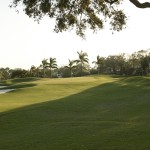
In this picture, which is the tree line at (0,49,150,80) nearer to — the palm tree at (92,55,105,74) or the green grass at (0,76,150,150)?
the palm tree at (92,55,105,74)

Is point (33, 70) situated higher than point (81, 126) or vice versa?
point (33, 70)

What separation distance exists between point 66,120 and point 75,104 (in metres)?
9.89

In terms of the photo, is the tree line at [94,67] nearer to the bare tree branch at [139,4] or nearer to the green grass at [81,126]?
the green grass at [81,126]

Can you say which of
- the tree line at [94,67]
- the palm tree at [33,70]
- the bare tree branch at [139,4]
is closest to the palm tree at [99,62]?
the tree line at [94,67]

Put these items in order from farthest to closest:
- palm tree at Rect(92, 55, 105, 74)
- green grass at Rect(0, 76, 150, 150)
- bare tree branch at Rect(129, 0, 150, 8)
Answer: palm tree at Rect(92, 55, 105, 74) < green grass at Rect(0, 76, 150, 150) < bare tree branch at Rect(129, 0, 150, 8)

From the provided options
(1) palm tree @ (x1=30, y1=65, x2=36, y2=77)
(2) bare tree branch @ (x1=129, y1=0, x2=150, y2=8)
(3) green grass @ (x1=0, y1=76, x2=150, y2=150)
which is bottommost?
(3) green grass @ (x1=0, y1=76, x2=150, y2=150)

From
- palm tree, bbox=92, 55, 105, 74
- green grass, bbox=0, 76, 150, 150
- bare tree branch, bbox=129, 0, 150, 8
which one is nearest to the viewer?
bare tree branch, bbox=129, 0, 150, 8

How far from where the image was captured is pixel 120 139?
17.5 metres

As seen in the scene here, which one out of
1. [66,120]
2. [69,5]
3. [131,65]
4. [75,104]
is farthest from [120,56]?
[69,5]

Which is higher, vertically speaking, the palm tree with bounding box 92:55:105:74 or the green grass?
the palm tree with bounding box 92:55:105:74

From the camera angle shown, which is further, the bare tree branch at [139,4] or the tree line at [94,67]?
the tree line at [94,67]

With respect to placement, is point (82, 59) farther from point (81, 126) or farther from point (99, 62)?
point (81, 126)

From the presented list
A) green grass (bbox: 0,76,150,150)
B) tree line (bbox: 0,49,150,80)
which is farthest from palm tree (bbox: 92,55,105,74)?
green grass (bbox: 0,76,150,150)

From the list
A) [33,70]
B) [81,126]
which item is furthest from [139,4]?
[33,70]
